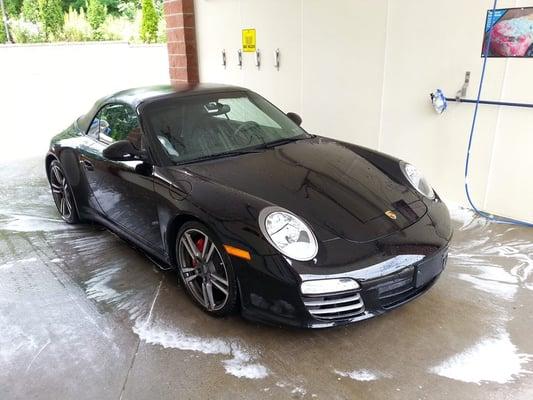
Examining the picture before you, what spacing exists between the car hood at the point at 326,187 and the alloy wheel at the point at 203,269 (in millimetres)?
347

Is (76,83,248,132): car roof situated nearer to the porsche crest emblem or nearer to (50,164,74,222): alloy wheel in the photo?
(50,164,74,222): alloy wheel

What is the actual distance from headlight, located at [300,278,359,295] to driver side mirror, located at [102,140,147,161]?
4.46ft

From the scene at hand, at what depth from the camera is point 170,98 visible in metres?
3.09

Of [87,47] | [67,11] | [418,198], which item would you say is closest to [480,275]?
[418,198]

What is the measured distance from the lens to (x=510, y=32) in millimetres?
3402

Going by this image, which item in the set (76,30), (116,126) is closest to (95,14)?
(76,30)

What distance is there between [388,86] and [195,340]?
3.07 m

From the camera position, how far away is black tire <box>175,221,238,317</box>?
2334 mm

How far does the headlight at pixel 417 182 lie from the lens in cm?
272

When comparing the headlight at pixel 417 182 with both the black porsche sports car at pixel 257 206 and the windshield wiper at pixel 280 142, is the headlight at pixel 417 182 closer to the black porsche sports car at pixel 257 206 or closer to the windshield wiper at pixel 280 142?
the black porsche sports car at pixel 257 206

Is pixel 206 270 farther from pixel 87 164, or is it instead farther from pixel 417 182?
pixel 87 164

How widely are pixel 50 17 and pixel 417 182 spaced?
22892mm

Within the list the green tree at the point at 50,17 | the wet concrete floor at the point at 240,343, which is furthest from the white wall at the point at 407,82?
the green tree at the point at 50,17

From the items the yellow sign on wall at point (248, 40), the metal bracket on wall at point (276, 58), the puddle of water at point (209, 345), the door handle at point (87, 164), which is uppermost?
the yellow sign on wall at point (248, 40)
